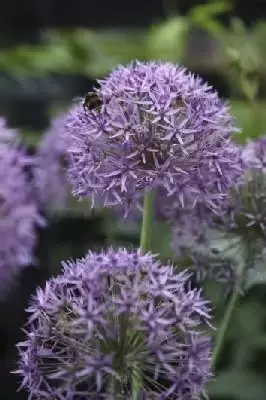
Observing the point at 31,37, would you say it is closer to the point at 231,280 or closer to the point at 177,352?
the point at 231,280

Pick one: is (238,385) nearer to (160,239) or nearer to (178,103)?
(160,239)

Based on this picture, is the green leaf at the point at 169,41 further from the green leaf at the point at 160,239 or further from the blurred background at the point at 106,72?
the green leaf at the point at 160,239

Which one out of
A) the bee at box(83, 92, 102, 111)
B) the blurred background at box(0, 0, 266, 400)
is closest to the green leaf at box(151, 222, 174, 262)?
the blurred background at box(0, 0, 266, 400)

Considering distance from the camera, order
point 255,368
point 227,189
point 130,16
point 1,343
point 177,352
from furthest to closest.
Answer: point 130,16 < point 1,343 < point 255,368 < point 227,189 < point 177,352

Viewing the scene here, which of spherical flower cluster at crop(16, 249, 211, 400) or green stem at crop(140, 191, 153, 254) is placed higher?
green stem at crop(140, 191, 153, 254)

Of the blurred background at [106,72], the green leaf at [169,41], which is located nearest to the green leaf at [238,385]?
the blurred background at [106,72]

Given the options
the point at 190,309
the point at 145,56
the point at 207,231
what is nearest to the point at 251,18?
the point at 145,56

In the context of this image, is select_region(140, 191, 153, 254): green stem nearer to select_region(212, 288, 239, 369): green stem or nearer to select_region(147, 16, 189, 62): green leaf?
select_region(212, 288, 239, 369): green stem
